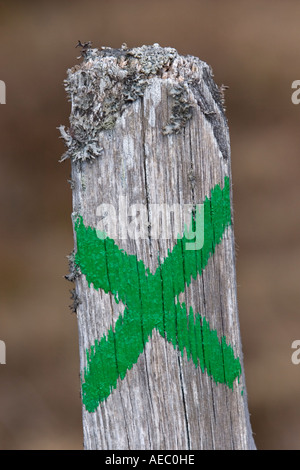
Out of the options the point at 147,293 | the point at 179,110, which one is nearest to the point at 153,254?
the point at 147,293

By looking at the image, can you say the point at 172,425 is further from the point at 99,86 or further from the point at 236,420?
the point at 99,86

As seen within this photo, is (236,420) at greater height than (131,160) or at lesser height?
lesser

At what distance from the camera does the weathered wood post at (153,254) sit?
1299 mm

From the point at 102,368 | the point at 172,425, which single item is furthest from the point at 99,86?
the point at 172,425

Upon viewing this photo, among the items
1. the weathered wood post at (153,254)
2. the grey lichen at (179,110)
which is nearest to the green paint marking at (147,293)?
the weathered wood post at (153,254)

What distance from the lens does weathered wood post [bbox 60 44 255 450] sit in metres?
1.30

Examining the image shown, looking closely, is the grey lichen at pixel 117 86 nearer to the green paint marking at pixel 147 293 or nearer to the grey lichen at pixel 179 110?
the grey lichen at pixel 179 110

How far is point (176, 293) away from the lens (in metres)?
1.35

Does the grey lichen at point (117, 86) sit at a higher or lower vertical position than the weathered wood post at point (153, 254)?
higher

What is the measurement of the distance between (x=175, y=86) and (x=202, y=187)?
233 mm
